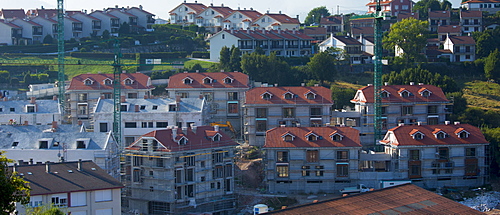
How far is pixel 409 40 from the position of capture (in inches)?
4090

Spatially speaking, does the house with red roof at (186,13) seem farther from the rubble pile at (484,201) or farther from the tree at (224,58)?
the rubble pile at (484,201)

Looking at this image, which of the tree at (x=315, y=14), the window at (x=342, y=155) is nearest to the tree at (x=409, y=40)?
the window at (x=342, y=155)

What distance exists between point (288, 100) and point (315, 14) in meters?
77.5

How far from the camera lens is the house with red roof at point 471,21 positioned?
121312mm

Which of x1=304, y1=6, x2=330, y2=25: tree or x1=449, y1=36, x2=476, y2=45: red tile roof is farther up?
x1=304, y1=6, x2=330, y2=25: tree

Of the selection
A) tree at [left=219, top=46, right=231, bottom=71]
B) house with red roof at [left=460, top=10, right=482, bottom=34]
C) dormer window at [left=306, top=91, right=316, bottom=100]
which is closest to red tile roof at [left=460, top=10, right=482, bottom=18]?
house with red roof at [left=460, top=10, right=482, bottom=34]

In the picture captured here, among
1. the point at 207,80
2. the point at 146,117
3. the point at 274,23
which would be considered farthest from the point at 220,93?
the point at 274,23

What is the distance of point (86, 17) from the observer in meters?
118

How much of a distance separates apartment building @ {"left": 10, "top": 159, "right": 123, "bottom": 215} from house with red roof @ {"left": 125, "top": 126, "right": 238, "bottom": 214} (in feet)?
23.5

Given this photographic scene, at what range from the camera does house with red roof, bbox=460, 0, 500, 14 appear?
132m

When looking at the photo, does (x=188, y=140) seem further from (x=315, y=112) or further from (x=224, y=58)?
(x=224, y=58)

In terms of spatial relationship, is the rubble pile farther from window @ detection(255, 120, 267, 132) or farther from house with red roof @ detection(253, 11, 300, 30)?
house with red roof @ detection(253, 11, 300, 30)

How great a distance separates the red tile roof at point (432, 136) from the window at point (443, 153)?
0.51 metres

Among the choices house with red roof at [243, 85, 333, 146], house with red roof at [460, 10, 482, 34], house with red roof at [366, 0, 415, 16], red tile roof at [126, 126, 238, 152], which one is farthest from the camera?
house with red roof at [366, 0, 415, 16]
